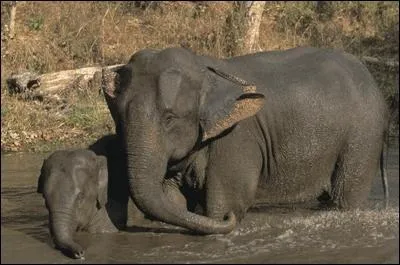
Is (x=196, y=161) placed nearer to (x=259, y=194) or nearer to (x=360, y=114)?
(x=259, y=194)

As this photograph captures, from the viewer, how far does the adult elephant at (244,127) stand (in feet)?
25.6

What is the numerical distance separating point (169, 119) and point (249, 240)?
52.1 inches

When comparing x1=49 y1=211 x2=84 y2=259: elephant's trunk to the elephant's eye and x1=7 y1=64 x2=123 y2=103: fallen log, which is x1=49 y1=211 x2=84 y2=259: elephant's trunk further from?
x1=7 y1=64 x2=123 y2=103: fallen log

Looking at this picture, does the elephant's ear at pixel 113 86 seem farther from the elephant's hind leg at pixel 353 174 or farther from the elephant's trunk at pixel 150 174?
the elephant's hind leg at pixel 353 174

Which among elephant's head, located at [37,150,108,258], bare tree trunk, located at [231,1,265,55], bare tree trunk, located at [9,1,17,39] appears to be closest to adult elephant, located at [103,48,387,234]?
elephant's head, located at [37,150,108,258]

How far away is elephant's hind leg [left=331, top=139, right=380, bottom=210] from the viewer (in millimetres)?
9164

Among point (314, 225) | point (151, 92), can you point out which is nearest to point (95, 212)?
point (151, 92)

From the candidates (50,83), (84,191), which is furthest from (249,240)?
(50,83)

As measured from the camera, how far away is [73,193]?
7.83 metres

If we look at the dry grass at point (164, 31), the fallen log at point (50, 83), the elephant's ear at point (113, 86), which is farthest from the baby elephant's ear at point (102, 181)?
the fallen log at point (50, 83)

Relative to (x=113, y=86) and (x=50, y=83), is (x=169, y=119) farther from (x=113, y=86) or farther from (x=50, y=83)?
(x=50, y=83)

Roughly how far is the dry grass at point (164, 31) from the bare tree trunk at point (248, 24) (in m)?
0.20

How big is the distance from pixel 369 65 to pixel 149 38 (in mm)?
5062

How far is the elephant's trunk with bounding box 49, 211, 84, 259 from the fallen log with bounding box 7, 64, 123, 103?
26.0 feet
